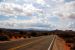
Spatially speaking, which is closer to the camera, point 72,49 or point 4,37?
point 4,37

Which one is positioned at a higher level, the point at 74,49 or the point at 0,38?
the point at 0,38

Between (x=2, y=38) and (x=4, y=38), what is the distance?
397 mm

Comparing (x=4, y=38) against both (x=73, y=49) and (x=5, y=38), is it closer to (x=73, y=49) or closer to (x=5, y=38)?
(x=5, y=38)

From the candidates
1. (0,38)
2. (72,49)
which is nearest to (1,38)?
(0,38)

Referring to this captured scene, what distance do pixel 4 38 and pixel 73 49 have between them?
20.9m

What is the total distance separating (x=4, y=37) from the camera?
154ft

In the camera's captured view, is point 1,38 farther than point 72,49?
No

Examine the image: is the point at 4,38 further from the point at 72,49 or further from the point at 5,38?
the point at 72,49

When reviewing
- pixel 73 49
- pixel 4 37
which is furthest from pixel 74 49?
pixel 4 37

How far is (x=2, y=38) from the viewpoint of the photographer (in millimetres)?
46406

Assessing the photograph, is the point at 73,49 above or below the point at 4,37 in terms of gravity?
below

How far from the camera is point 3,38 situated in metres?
46.4

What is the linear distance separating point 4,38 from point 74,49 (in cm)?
2096

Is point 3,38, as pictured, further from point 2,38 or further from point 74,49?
point 74,49
